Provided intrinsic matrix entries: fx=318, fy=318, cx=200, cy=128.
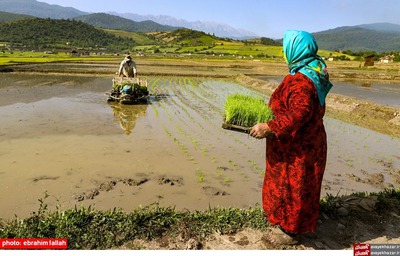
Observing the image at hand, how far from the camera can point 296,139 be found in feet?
9.01

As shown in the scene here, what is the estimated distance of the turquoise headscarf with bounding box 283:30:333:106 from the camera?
8.63ft

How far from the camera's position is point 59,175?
513 centimetres

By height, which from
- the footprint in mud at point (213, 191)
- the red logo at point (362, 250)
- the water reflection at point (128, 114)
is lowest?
the footprint in mud at point (213, 191)

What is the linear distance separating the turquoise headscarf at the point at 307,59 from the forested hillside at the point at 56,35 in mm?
104279

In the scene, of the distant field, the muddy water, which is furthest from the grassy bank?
the distant field

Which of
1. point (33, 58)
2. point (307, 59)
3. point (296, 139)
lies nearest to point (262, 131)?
point (296, 139)

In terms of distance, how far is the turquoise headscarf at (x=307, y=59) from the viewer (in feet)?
8.63

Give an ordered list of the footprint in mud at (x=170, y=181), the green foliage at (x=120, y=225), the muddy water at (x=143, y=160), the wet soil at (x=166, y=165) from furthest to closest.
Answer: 1. the footprint in mud at (x=170, y=181)
2. the muddy water at (x=143, y=160)
3. the wet soil at (x=166, y=165)
4. the green foliage at (x=120, y=225)

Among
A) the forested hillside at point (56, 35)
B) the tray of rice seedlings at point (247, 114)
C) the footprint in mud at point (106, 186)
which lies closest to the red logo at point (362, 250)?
the tray of rice seedlings at point (247, 114)

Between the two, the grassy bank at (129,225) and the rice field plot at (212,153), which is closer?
the grassy bank at (129,225)

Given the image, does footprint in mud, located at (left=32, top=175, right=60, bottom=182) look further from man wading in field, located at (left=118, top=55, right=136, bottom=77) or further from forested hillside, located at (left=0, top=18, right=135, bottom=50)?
forested hillside, located at (left=0, top=18, right=135, bottom=50)

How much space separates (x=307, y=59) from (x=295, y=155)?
82 centimetres

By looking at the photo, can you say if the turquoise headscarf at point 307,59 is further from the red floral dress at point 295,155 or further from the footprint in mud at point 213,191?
the footprint in mud at point 213,191

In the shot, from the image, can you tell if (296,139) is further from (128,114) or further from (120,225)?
(128,114)
